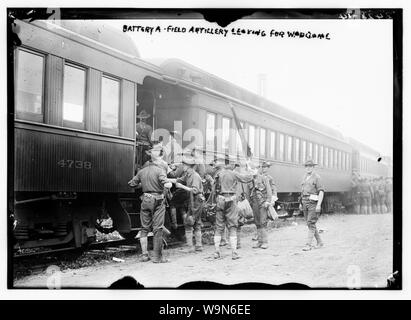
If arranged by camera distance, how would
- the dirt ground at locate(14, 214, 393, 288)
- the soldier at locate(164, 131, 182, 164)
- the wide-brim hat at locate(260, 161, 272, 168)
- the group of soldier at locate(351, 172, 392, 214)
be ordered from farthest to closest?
the wide-brim hat at locate(260, 161, 272, 168)
the soldier at locate(164, 131, 182, 164)
the group of soldier at locate(351, 172, 392, 214)
the dirt ground at locate(14, 214, 393, 288)

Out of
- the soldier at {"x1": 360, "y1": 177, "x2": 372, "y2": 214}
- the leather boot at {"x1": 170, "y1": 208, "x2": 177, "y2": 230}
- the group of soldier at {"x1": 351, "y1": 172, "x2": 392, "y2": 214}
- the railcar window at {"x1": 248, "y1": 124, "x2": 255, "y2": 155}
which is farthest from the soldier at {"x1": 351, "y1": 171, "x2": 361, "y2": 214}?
the leather boot at {"x1": 170, "y1": 208, "x2": 177, "y2": 230}

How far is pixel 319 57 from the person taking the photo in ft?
20.1

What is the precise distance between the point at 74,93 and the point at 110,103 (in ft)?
1.97

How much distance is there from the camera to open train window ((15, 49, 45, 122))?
5.44 meters

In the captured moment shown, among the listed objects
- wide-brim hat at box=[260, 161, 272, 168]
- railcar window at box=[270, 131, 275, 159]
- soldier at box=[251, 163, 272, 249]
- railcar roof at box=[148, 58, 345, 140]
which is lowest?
soldier at box=[251, 163, 272, 249]

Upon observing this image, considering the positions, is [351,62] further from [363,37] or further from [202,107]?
[202,107]

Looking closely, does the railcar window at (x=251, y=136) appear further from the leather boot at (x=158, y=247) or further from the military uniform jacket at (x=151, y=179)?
the leather boot at (x=158, y=247)

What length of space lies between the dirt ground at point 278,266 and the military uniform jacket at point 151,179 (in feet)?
2.93

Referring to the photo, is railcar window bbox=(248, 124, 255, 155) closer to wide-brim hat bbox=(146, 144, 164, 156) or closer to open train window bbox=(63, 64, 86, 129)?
wide-brim hat bbox=(146, 144, 164, 156)

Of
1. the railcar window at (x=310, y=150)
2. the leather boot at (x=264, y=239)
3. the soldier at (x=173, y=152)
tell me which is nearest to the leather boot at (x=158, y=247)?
the soldier at (x=173, y=152)

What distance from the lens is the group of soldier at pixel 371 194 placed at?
6.02m

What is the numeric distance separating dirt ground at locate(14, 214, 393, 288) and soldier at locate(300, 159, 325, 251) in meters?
0.09

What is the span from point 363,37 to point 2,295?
5.37 meters

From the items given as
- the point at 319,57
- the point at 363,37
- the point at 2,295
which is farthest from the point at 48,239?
the point at 363,37
